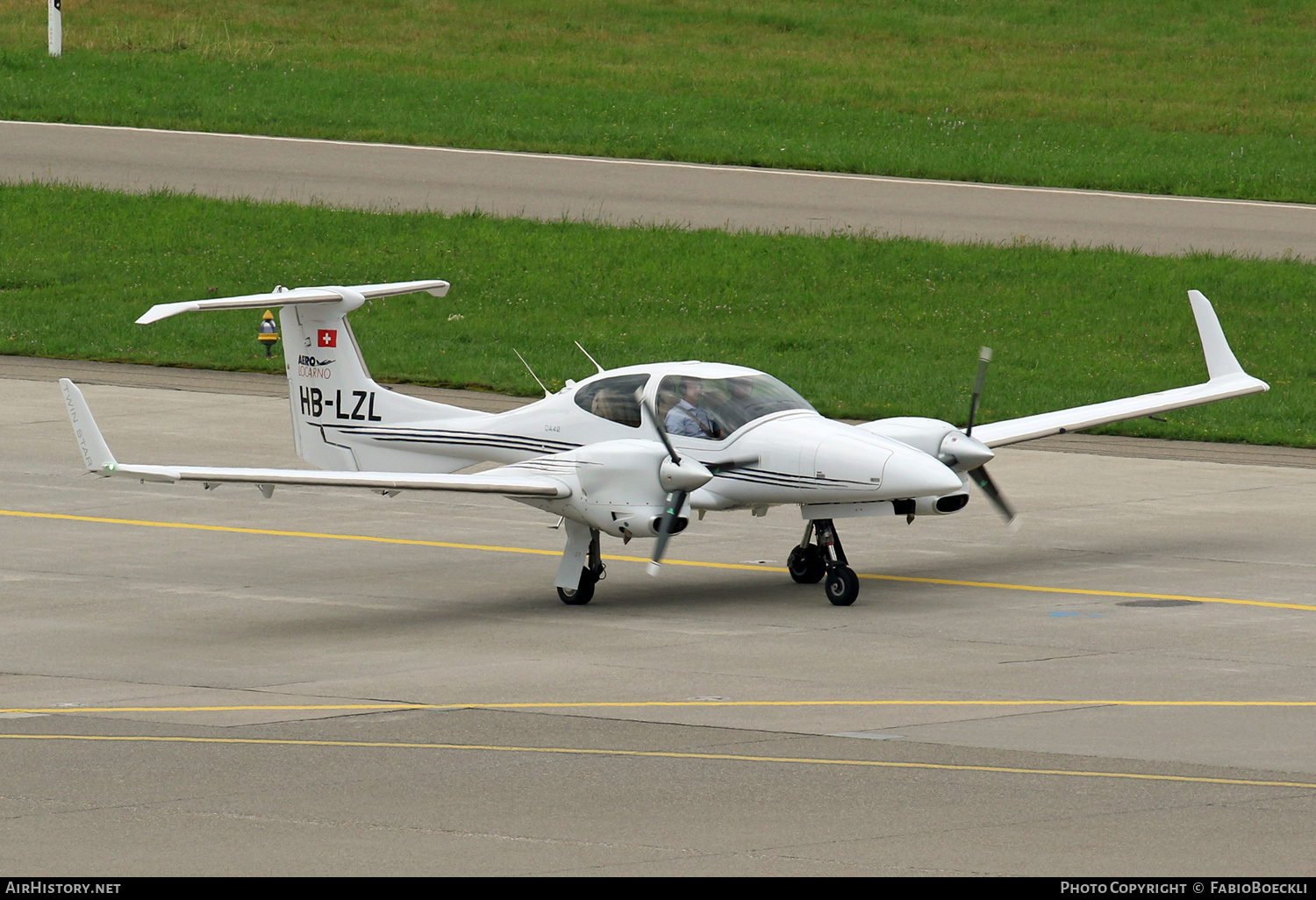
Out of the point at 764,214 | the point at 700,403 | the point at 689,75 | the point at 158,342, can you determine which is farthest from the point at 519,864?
the point at 689,75

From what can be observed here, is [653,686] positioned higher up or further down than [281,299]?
further down

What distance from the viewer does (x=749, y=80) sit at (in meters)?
60.2

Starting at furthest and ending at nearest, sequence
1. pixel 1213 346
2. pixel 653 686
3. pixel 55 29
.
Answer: pixel 55 29 → pixel 1213 346 → pixel 653 686

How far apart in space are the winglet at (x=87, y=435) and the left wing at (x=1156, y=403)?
370 inches

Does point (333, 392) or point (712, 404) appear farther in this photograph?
point (333, 392)

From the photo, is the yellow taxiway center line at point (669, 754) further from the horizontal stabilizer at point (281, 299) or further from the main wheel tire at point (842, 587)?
the horizontal stabilizer at point (281, 299)

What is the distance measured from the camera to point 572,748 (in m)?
15.1

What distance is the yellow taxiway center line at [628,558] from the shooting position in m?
21.3

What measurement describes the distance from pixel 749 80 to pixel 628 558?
126ft

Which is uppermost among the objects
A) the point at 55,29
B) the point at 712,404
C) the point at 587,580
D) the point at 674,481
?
the point at 55,29

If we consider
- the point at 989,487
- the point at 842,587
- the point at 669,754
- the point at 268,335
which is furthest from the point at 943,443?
the point at 268,335

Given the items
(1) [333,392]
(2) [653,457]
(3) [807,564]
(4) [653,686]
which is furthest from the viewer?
(1) [333,392]

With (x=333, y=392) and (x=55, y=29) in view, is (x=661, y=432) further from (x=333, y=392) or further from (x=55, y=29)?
(x=55, y=29)

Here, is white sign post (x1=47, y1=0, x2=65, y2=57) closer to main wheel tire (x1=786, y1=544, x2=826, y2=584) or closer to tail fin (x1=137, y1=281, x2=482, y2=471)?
tail fin (x1=137, y1=281, x2=482, y2=471)
